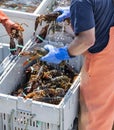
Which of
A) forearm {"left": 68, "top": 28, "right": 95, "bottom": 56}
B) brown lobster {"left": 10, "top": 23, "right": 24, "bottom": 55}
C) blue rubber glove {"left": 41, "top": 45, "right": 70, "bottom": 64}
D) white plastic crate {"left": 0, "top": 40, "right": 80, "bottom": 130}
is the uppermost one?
forearm {"left": 68, "top": 28, "right": 95, "bottom": 56}

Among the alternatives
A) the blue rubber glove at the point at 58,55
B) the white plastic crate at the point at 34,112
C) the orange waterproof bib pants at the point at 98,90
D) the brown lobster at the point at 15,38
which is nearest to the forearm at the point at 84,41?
the blue rubber glove at the point at 58,55

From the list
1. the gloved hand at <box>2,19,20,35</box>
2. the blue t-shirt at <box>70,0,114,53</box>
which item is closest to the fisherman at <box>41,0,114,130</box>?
the blue t-shirt at <box>70,0,114,53</box>

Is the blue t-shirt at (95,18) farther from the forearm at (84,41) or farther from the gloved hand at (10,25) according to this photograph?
the gloved hand at (10,25)

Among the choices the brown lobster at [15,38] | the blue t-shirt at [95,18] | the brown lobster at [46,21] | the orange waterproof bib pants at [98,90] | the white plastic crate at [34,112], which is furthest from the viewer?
the brown lobster at [46,21]

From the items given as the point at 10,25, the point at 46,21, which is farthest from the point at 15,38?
the point at 46,21

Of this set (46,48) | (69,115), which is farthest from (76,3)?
(69,115)

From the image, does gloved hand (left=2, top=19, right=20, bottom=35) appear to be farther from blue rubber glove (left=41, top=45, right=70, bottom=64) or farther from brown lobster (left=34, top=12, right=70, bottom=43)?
blue rubber glove (left=41, top=45, right=70, bottom=64)

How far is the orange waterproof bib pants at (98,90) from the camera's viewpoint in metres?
2.88

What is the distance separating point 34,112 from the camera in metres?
2.78

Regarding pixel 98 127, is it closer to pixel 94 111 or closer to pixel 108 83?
pixel 94 111

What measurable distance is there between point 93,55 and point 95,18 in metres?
0.30

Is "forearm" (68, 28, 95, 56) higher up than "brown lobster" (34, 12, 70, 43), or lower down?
higher up

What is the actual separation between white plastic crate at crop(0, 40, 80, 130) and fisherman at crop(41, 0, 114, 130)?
4.7 inches

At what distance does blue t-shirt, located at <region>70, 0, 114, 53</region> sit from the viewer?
254cm
